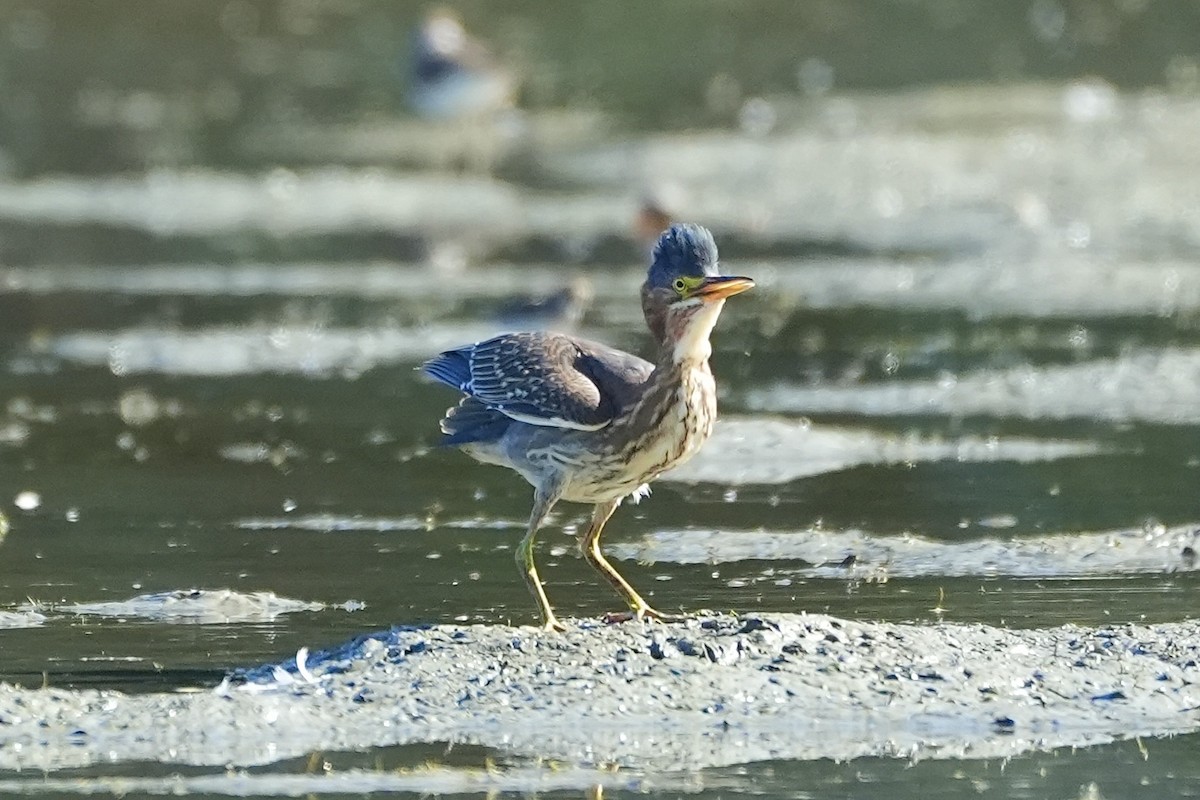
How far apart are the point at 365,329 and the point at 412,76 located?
11.4 meters

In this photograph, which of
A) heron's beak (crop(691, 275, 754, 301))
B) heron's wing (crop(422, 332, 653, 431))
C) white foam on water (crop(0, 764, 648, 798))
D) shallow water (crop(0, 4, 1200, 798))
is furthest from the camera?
shallow water (crop(0, 4, 1200, 798))

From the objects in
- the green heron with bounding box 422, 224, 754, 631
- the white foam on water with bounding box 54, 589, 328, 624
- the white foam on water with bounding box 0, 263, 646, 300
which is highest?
the green heron with bounding box 422, 224, 754, 631

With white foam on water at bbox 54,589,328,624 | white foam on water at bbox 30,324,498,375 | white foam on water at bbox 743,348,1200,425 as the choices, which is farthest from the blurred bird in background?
white foam on water at bbox 54,589,328,624

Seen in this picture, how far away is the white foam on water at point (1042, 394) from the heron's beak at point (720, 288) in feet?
17.3

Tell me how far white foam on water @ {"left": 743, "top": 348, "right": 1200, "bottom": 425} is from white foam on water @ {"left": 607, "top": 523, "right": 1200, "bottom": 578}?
292 cm

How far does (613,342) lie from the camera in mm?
16562

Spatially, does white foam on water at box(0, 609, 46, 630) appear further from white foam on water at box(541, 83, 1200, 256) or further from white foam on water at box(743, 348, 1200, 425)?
white foam on water at box(541, 83, 1200, 256)

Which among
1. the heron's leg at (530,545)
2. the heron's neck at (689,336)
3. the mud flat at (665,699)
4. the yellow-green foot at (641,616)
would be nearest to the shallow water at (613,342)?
the mud flat at (665,699)

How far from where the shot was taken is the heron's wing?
29.9 feet

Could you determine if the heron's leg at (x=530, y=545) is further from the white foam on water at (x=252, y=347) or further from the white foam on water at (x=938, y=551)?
the white foam on water at (x=252, y=347)

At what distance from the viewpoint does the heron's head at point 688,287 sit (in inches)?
352

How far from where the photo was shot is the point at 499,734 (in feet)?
26.5

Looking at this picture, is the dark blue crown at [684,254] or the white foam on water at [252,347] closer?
the dark blue crown at [684,254]

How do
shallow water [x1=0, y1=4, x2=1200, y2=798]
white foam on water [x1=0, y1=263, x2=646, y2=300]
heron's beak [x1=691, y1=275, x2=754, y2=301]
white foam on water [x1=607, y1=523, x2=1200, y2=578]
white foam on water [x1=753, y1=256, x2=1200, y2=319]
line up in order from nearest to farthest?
heron's beak [x1=691, y1=275, x2=754, y2=301] → shallow water [x1=0, y1=4, x2=1200, y2=798] → white foam on water [x1=607, y1=523, x2=1200, y2=578] → white foam on water [x1=753, y1=256, x2=1200, y2=319] → white foam on water [x1=0, y1=263, x2=646, y2=300]
